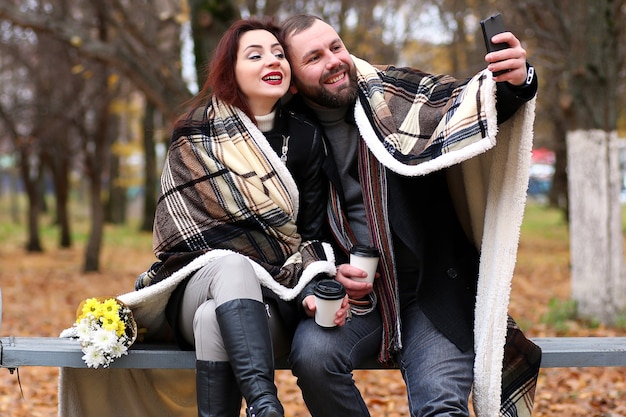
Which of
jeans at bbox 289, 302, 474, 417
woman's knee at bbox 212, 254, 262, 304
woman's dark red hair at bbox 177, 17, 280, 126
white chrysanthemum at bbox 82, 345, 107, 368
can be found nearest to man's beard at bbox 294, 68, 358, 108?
woman's dark red hair at bbox 177, 17, 280, 126

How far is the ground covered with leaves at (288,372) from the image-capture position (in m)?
4.97

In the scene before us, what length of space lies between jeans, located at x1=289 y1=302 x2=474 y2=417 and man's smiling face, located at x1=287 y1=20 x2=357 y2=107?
93cm

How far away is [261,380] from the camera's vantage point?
273cm

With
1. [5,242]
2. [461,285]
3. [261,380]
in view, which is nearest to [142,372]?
[261,380]

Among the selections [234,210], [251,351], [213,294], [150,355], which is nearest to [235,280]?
[213,294]

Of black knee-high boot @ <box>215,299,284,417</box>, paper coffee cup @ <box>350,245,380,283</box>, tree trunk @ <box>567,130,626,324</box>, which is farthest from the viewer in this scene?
tree trunk @ <box>567,130,626,324</box>

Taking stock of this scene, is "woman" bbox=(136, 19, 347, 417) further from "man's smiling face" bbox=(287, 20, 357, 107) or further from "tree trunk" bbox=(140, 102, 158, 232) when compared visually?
"tree trunk" bbox=(140, 102, 158, 232)

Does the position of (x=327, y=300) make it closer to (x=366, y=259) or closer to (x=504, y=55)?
(x=366, y=259)

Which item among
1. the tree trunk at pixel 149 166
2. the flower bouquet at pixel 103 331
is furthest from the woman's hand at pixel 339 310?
the tree trunk at pixel 149 166

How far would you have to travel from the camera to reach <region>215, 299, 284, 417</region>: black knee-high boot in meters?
2.70

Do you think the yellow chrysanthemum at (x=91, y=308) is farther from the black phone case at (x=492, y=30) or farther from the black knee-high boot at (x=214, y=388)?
the black phone case at (x=492, y=30)

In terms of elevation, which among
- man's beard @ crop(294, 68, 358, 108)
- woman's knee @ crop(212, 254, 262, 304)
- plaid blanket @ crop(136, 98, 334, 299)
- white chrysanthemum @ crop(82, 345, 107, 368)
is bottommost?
white chrysanthemum @ crop(82, 345, 107, 368)

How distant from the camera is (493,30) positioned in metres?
2.77

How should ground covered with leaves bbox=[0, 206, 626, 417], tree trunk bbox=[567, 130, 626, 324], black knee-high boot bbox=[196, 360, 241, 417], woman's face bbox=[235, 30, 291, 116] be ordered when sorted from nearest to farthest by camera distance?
black knee-high boot bbox=[196, 360, 241, 417]
woman's face bbox=[235, 30, 291, 116]
ground covered with leaves bbox=[0, 206, 626, 417]
tree trunk bbox=[567, 130, 626, 324]
